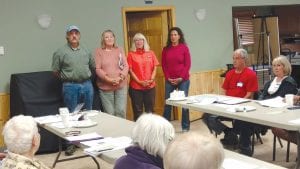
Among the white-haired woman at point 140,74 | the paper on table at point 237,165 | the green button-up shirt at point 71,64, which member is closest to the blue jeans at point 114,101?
the white-haired woman at point 140,74

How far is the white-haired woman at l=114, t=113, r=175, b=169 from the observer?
2.19 m

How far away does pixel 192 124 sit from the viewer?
22.1ft

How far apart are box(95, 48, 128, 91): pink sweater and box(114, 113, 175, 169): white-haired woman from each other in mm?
3250

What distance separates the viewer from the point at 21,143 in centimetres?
236

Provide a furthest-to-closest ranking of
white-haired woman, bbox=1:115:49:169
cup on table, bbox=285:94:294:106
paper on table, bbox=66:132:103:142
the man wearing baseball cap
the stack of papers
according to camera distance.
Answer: the man wearing baseball cap → cup on table, bbox=285:94:294:106 → paper on table, bbox=66:132:103:142 → the stack of papers → white-haired woman, bbox=1:115:49:169

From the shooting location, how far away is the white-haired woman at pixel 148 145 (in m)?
2.19

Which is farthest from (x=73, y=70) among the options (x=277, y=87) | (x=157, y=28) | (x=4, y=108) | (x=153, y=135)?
(x=153, y=135)

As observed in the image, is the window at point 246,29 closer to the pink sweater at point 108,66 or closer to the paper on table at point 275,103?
the pink sweater at point 108,66

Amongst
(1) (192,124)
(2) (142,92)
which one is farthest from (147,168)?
(1) (192,124)

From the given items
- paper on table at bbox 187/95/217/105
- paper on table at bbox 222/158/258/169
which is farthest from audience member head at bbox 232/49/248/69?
paper on table at bbox 222/158/258/169

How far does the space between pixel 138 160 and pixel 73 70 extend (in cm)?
320

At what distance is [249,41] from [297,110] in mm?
5372

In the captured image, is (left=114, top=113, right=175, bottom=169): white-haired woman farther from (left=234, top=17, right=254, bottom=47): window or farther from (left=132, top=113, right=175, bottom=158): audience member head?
(left=234, top=17, right=254, bottom=47): window

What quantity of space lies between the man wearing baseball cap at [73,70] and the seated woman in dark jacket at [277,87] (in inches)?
77.1
